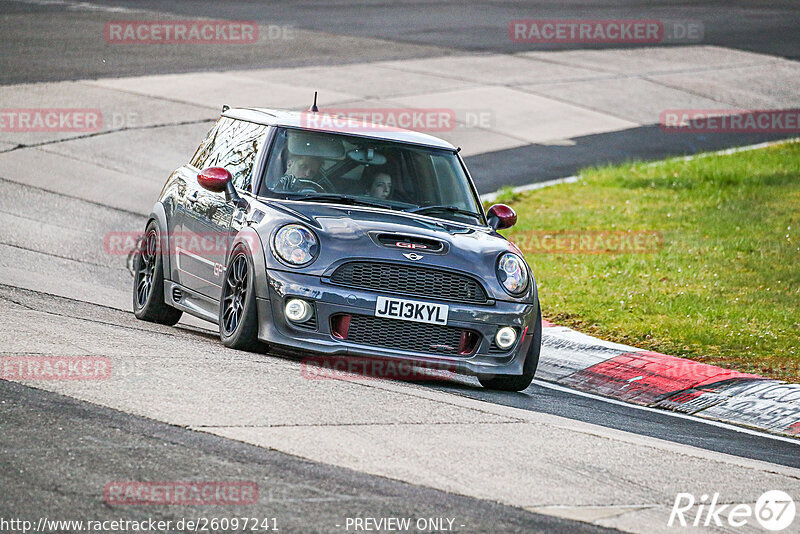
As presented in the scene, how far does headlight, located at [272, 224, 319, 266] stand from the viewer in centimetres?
786

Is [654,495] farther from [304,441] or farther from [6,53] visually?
[6,53]

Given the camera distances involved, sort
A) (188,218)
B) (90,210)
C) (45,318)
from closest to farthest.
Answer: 1. (45,318)
2. (188,218)
3. (90,210)

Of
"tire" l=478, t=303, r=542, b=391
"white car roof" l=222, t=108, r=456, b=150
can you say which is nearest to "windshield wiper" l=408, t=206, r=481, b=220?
"white car roof" l=222, t=108, r=456, b=150

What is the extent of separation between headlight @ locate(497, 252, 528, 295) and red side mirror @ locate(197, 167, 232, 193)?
2025 mm

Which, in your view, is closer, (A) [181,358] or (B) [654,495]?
(B) [654,495]

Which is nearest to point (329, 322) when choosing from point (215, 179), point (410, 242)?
point (410, 242)

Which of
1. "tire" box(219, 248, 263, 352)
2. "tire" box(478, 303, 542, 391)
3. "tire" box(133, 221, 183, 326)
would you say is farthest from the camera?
"tire" box(133, 221, 183, 326)

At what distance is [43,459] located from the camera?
5305mm

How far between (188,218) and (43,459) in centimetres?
429

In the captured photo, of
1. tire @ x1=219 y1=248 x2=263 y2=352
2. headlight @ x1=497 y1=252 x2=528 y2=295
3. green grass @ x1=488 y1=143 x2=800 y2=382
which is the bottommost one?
green grass @ x1=488 y1=143 x2=800 y2=382

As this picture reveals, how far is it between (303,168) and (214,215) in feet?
2.40

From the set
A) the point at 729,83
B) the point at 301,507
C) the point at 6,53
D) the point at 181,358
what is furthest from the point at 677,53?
the point at 301,507

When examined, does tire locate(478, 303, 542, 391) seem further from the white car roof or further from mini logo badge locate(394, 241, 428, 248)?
the white car roof

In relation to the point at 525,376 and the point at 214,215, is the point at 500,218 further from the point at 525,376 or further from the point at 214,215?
the point at 214,215
